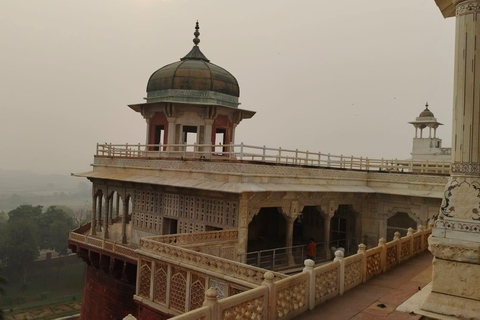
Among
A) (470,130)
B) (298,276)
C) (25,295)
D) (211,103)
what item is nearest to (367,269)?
(298,276)

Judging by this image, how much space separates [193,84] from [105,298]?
1023 centimetres

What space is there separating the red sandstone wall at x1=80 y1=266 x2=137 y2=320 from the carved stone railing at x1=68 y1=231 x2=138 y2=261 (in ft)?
4.79

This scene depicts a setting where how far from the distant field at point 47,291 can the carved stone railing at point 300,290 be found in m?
37.6

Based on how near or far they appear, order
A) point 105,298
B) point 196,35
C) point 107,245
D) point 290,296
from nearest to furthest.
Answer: point 290,296
point 107,245
point 105,298
point 196,35

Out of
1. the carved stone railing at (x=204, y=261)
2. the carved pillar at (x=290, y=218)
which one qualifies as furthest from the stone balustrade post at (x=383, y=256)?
the carved pillar at (x=290, y=218)

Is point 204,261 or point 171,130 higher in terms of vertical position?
point 171,130

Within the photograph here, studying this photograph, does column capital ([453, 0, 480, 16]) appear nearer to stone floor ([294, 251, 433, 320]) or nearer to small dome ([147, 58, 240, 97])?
stone floor ([294, 251, 433, 320])

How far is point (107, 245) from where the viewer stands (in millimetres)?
16219

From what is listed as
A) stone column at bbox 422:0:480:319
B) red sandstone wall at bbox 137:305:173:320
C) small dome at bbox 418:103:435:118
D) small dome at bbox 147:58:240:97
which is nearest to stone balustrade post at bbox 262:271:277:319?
stone column at bbox 422:0:480:319

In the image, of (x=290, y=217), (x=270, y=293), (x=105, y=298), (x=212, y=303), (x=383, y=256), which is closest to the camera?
(x=212, y=303)

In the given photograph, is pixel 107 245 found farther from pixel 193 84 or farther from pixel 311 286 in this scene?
pixel 311 286

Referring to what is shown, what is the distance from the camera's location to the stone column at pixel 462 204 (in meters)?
5.07

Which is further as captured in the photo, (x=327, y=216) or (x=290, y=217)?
(x=327, y=216)

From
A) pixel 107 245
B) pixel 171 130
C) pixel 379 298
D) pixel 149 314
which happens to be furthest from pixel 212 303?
pixel 171 130
